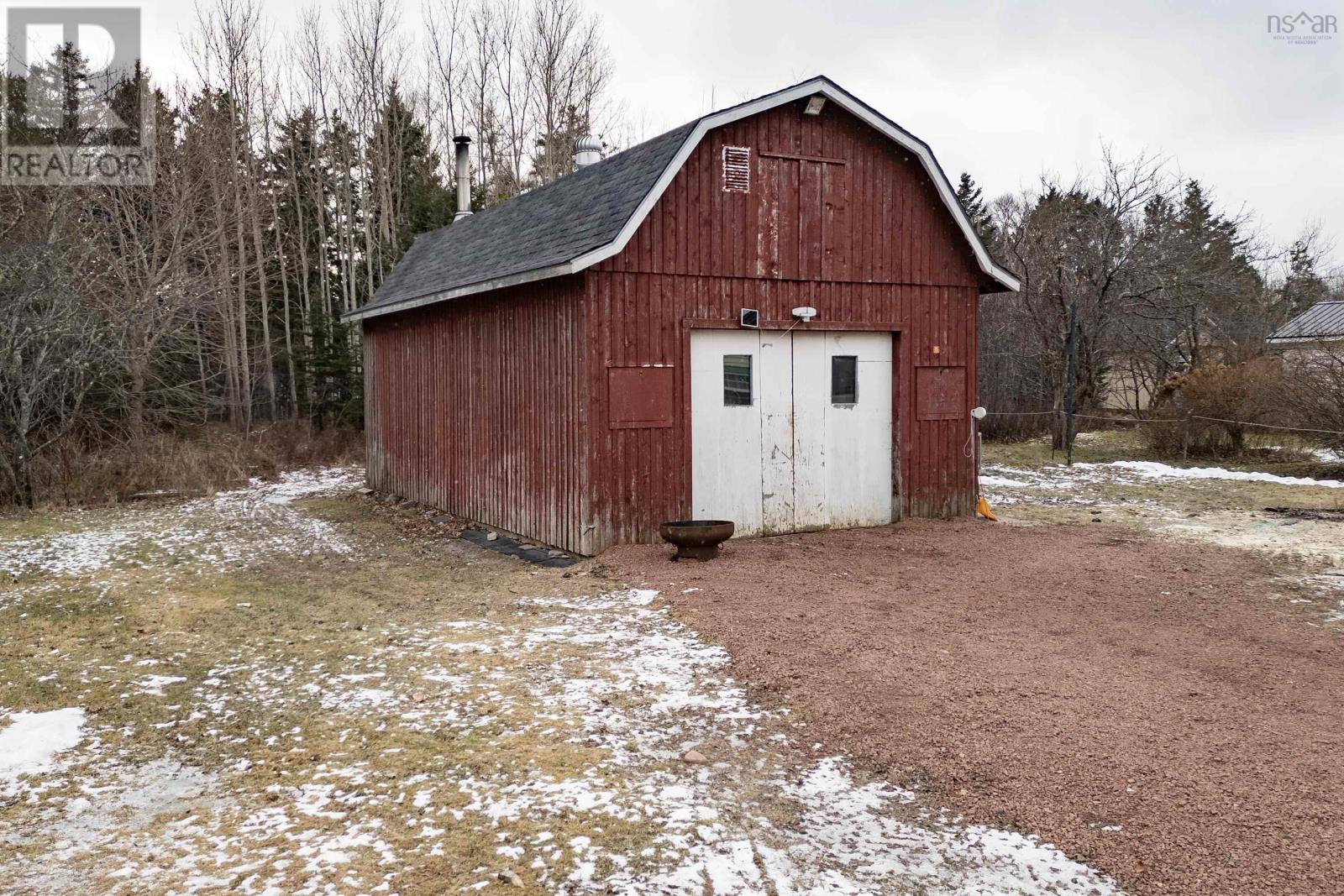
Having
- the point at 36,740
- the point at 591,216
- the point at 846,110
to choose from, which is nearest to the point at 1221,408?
the point at 846,110

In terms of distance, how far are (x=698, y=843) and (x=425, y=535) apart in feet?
28.6

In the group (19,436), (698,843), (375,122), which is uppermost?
(375,122)

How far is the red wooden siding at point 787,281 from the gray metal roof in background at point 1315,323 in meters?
19.0

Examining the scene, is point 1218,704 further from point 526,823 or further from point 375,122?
point 375,122

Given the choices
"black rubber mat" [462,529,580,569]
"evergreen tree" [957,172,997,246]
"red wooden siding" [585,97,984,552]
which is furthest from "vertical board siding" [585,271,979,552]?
"evergreen tree" [957,172,997,246]

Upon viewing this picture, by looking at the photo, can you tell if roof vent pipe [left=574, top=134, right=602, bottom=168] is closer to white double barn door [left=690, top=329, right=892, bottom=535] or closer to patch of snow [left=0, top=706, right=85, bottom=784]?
white double barn door [left=690, top=329, right=892, bottom=535]

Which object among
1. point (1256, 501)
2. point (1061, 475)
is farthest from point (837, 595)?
point (1061, 475)

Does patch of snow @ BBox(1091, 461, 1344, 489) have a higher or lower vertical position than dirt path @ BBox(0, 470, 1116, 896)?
higher

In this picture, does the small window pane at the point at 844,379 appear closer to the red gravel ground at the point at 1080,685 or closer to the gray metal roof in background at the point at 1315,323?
the red gravel ground at the point at 1080,685

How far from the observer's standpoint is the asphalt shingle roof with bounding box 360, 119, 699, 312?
9.83 metres

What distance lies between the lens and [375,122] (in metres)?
28.7

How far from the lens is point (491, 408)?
11.8m

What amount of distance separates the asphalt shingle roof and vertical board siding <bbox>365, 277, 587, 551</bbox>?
1.11ft

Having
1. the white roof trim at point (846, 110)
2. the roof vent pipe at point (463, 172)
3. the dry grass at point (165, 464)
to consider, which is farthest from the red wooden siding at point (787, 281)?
the dry grass at point (165, 464)
